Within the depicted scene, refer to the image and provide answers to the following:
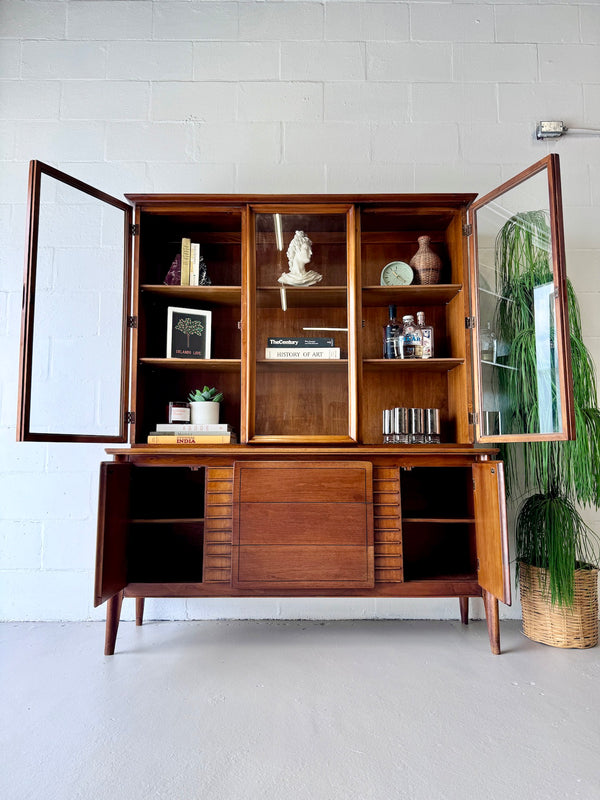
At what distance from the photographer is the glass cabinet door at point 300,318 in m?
2.37

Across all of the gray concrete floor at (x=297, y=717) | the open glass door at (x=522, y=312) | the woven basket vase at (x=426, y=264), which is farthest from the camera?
the woven basket vase at (x=426, y=264)

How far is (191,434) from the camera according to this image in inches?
91.6

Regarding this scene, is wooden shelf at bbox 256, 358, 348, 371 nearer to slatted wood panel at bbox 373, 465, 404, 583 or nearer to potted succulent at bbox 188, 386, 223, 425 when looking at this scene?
potted succulent at bbox 188, 386, 223, 425

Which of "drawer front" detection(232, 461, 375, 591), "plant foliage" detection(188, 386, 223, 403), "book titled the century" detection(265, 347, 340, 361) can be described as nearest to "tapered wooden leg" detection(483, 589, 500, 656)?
"drawer front" detection(232, 461, 375, 591)

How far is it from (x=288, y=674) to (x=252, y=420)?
1020 millimetres

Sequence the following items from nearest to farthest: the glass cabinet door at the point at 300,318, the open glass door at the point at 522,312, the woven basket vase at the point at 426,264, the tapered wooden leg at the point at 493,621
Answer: the open glass door at the point at 522,312
the tapered wooden leg at the point at 493,621
the glass cabinet door at the point at 300,318
the woven basket vase at the point at 426,264

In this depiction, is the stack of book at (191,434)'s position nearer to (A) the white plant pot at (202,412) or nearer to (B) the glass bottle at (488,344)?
(A) the white plant pot at (202,412)

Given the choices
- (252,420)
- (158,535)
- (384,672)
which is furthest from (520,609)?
(158,535)

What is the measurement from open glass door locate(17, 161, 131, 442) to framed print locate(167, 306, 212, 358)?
0.67 ft

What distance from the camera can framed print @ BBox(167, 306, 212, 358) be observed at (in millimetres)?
2432

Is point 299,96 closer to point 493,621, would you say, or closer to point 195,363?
point 195,363

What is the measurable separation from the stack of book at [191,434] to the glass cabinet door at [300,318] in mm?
166

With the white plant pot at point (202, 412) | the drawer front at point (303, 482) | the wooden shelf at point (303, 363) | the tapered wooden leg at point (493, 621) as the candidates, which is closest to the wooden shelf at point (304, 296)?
the wooden shelf at point (303, 363)

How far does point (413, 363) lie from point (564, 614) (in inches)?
49.3
